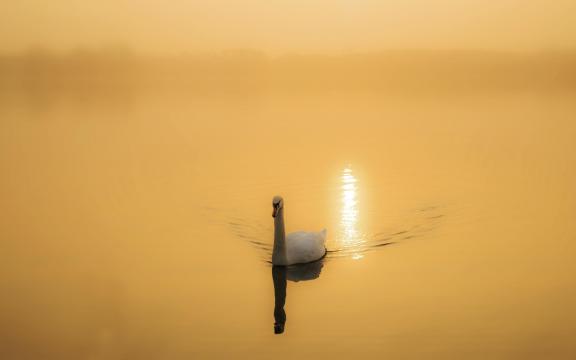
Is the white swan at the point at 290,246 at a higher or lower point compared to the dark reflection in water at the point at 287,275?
higher

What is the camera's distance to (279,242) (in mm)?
5410

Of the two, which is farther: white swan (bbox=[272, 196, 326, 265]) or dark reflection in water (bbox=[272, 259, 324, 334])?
white swan (bbox=[272, 196, 326, 265])

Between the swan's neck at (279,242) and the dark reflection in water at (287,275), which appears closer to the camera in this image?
the dark reflection in water at (287,275)

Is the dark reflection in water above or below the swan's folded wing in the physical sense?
below

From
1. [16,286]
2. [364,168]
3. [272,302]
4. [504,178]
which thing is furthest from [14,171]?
[504,178]

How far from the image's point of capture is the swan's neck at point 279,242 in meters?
5.37

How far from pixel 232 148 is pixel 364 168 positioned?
198 centimetres

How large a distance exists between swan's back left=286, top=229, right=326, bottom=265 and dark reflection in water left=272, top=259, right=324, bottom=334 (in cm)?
5

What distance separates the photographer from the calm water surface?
4.51m

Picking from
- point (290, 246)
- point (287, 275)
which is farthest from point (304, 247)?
point (287, 275)

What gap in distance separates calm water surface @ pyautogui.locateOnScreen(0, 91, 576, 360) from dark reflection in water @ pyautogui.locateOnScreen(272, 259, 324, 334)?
0.04 metres

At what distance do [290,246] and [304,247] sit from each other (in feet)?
0.38

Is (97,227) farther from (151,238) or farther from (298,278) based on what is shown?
(298,278)

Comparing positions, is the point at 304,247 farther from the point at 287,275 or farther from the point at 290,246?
the point at 287,275
